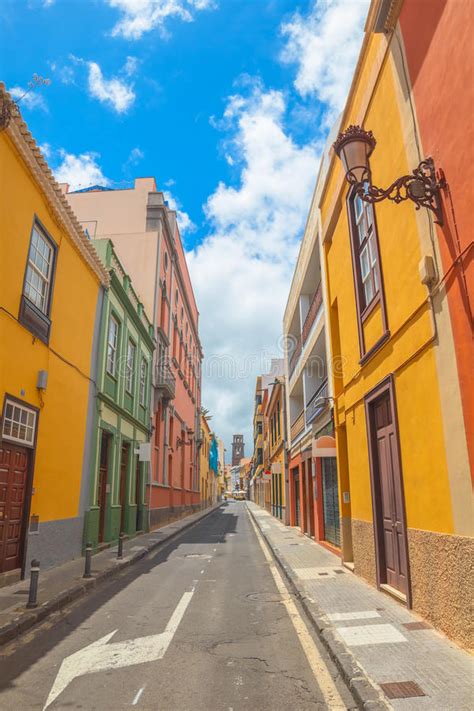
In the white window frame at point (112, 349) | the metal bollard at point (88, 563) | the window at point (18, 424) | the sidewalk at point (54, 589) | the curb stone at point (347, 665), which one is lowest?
the sidewalk at point (54, 589)

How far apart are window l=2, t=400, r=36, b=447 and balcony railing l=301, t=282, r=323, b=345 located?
956cm

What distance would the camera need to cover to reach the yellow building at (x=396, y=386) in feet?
18.4

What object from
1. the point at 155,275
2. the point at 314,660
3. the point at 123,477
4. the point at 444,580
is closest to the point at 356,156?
the point at 444,580

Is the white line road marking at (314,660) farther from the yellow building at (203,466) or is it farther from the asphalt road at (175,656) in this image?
the yellow building at (203,466)

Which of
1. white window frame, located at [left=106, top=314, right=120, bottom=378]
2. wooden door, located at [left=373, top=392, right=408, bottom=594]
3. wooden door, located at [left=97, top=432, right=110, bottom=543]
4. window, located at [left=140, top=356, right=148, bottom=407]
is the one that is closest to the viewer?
wooden door, located at [left=373, top=392, right=408, bottom=594]

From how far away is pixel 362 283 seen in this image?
32.2ft

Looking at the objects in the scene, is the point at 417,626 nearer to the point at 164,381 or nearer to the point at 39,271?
the point at 39,271

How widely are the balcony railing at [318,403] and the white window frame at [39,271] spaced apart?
25.0 ft

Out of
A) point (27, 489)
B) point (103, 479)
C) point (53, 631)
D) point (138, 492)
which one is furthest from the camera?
point (138, 492)

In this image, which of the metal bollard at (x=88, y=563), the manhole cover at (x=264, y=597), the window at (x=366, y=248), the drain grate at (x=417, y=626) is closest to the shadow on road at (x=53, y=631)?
the metal bollard at (x=88, y=563)

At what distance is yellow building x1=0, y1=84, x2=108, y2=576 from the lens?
9117 mm

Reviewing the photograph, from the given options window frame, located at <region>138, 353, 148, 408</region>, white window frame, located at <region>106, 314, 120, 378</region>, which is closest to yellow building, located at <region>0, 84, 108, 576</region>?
white window frame, located at <region>106, 314, 120, 378</region>

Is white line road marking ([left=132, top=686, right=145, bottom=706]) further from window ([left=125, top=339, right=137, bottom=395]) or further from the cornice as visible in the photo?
window ([left=125, top=339, right=137, bottom=395])

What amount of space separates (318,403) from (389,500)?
6.07m
